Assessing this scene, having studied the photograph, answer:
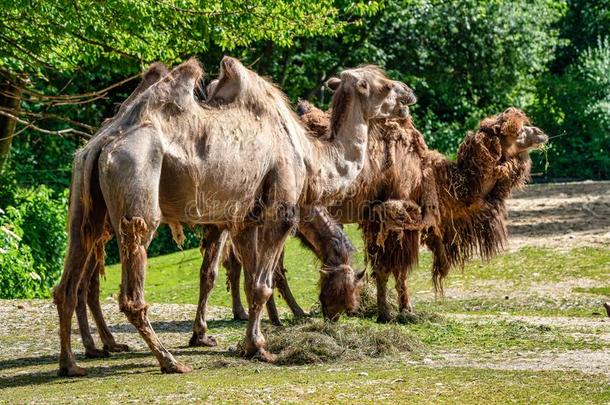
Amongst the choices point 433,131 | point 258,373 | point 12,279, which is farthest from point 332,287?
point 433,131

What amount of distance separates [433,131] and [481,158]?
19397 mm

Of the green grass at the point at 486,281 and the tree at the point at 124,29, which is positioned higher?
the tree at the point at 124,29

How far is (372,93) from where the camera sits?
11.2 meters

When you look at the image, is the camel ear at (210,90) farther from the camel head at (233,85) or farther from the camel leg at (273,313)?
the camel leg at (273,313)

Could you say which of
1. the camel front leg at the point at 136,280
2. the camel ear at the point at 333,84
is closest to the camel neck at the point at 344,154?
the camel ear at the point at 333,84

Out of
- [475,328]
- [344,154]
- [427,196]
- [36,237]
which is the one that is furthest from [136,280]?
[36,237]

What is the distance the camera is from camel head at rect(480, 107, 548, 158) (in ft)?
42.3

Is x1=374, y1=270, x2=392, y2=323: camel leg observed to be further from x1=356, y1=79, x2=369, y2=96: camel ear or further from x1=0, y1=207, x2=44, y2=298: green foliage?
x1=0, y1=207, x2=44, y2=298: green foliage

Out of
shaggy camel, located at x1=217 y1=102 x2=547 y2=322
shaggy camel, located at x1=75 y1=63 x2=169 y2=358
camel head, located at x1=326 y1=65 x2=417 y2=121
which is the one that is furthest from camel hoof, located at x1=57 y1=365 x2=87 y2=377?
camel head, located at x1=326 y1=65 x2=417 y2=121

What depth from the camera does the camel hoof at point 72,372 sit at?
29.5 ft

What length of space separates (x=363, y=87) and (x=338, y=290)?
7.05 feet

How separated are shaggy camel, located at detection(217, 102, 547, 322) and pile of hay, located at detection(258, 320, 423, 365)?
1.90 meters

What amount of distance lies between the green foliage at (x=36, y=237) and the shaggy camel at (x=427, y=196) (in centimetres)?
556

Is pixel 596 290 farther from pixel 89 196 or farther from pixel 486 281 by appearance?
pixel 89 196
